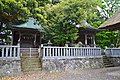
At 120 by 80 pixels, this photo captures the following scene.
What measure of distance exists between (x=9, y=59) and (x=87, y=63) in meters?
6.54

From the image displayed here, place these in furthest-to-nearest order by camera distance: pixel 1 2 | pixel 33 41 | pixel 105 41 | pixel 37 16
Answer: pixel 105 41
pixel 33 41
pixel 37 16
pixel 1 2

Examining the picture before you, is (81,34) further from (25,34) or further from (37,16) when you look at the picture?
(37,16)

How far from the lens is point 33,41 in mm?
18531

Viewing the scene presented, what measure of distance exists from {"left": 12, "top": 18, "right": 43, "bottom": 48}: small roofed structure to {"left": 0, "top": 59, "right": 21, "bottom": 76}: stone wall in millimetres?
5995

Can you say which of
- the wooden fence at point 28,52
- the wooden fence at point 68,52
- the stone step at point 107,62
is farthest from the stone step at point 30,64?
the stone step at point 107,62

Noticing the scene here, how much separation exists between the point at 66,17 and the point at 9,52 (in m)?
5.85

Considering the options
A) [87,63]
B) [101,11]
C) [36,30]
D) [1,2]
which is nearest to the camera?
[1,2]

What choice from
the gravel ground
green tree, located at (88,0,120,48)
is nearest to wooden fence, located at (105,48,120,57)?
the gravel ground

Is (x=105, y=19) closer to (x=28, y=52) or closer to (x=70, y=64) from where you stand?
(x=70, y=64)

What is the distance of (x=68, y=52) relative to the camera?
1316 cm

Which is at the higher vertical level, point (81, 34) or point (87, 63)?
point (81, 34)

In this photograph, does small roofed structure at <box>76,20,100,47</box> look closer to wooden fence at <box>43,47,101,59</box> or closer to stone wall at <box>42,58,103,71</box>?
wooden fence at <box>43,47,101,59</box>

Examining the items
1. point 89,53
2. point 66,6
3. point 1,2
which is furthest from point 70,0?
point 1,2

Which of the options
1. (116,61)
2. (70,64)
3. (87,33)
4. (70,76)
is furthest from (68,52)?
(87,33)
